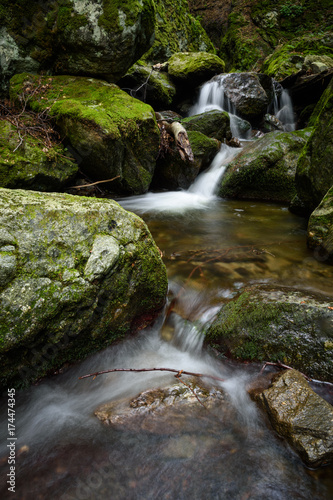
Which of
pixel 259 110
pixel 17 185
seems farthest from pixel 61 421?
pixel 259 110

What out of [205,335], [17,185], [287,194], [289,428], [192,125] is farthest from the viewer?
[192,125]

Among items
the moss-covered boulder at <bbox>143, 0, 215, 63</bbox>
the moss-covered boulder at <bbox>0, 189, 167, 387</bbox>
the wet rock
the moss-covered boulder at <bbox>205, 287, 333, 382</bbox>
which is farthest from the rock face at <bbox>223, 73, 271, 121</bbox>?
the wet rock

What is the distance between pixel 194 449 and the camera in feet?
5.70

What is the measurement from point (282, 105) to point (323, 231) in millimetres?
11459

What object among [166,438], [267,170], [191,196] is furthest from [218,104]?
[166,438]

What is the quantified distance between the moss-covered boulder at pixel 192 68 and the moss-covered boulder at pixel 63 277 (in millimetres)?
11529

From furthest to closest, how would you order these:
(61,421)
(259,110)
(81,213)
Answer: (259,110) → (81,213) → (61,421)

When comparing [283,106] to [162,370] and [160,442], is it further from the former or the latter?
[160,442]

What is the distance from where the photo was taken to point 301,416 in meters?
1.72

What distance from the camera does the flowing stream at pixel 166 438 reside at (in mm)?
1534

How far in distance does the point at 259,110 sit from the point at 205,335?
11.8 meters

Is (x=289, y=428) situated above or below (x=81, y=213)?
below

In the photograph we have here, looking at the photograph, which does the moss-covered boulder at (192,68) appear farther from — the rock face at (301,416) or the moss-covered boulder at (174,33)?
the rock face at (301,416)

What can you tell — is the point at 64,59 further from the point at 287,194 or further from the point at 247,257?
the point at 287,194
